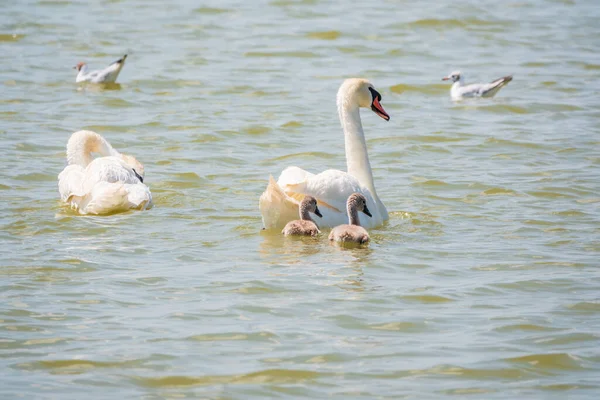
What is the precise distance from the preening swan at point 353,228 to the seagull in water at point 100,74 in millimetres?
8937

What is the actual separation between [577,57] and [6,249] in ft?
42.6

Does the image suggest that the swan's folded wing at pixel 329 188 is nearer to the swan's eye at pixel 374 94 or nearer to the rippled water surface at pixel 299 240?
the rippled water surface at pixel 299 240

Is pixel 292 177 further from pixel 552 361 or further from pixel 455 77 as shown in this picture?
pixel 455 77

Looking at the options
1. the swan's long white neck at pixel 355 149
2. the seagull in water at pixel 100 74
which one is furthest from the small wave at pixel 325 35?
the swan's long white neck at pixel 355 149

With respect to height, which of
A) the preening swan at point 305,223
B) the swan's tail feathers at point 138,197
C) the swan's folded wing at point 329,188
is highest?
the swan's folded wing at point 329,188

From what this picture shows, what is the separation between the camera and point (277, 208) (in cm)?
891

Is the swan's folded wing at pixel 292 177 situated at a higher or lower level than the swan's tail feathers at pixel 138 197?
higher

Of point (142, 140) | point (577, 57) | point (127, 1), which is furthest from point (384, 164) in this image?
point (127, 1)

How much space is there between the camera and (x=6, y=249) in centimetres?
842

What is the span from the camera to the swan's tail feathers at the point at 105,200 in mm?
9742

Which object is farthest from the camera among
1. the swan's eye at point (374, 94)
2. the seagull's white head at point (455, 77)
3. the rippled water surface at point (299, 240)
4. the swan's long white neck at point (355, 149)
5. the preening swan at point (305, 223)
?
the seagull's white head at point (455, 77)

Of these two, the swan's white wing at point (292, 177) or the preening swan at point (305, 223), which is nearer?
the preening swan at point (305, 223)

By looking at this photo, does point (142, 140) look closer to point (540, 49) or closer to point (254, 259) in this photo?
point (254, 259)

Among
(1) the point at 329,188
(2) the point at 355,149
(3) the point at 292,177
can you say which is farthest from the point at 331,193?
(2) the point at 355,149
